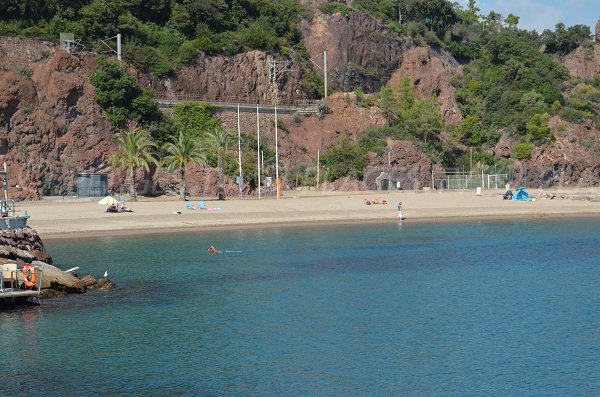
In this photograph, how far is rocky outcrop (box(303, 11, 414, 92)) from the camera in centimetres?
10281

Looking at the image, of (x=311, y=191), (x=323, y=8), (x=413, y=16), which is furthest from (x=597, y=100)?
(x=311, y=191)

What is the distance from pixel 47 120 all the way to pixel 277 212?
24211 millimetres

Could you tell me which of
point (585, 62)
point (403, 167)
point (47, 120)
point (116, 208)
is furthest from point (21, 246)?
point (585, 62)

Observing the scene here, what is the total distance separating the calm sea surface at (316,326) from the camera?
21984 mm

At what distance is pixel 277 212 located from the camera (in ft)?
202

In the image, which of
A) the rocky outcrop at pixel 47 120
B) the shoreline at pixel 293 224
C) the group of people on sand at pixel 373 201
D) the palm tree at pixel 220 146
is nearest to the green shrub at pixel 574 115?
the shoreline at pixel 293 224

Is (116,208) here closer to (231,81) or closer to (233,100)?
(233,100)

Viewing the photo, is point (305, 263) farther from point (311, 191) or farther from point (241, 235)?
Answer: point (311, 191)

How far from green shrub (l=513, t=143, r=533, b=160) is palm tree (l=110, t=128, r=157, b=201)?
42458mm

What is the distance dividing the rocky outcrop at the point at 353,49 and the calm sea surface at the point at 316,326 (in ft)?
193

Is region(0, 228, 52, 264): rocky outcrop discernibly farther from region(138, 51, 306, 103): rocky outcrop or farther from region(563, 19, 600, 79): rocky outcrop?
region(563, 19, 600, 79): rocky outcrop

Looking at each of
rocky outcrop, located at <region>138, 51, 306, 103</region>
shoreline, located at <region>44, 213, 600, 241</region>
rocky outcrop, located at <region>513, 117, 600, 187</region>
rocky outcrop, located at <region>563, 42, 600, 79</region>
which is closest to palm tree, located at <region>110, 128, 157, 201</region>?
rocky outcrop, located at <region>138, 51, 306, 103</region>

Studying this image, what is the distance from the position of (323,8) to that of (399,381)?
88.0 meters

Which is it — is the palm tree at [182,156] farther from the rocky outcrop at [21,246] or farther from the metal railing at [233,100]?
the rocky outcrop at [21,246]
